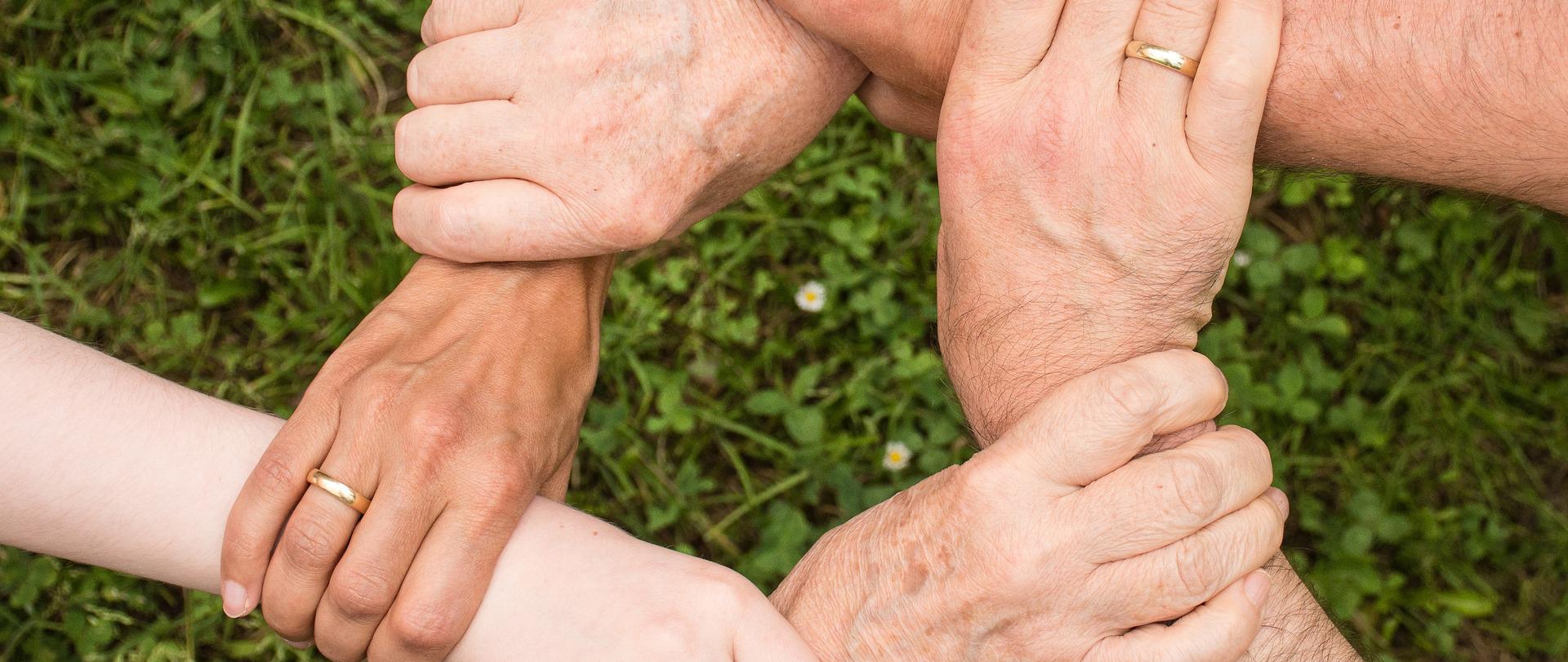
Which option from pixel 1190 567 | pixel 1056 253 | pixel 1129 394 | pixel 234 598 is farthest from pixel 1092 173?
pixel 234 598

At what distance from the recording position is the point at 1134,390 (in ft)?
5.80

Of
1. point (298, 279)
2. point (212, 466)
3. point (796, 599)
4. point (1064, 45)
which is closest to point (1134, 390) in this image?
point (1064, 45)

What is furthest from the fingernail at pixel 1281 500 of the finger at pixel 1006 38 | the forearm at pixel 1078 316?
the finger at pixel 1006 38

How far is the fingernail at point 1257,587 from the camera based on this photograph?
1.77 m

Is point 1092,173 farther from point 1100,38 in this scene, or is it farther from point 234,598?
point 234,598

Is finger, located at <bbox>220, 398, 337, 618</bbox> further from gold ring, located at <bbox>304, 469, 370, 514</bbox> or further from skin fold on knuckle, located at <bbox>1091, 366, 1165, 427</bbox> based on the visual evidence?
skin fold on knuckle, located at <bbox>1091, 366, 1165, 427</bbox>

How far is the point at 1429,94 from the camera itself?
1.65m

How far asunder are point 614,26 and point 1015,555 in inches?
49.9

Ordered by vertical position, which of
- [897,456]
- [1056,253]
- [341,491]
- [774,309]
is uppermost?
[1056,253]

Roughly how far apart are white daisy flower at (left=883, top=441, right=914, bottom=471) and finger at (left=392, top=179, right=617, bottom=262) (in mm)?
1085

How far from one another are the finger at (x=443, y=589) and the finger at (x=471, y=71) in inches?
33.1

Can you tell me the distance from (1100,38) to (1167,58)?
0.37ft

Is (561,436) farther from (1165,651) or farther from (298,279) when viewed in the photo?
(298,279)

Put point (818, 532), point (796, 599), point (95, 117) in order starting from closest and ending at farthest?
point (796, 599), point (818, 532), point (95, 117)
